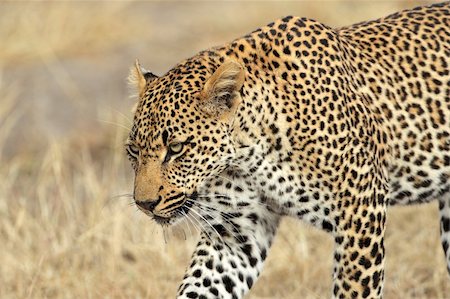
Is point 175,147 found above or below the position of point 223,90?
below

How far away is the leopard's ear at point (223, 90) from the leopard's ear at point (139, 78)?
1.50 ft

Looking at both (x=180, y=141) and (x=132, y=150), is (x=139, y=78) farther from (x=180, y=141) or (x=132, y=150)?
(x=180, y=141)

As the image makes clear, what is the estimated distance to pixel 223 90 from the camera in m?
6.70

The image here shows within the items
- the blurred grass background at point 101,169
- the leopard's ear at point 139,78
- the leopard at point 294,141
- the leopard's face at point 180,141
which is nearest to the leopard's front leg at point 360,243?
the leopard at point 294,141

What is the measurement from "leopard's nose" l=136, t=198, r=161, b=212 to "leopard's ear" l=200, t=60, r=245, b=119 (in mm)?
517

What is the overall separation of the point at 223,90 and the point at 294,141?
19.1 inches

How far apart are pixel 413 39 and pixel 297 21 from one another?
0.77 meters

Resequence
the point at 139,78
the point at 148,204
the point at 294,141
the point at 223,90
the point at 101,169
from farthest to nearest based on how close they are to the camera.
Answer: the point at 101,169, the point at 139,78, the point at 294,141, the point at 223,90, the point at 148,204

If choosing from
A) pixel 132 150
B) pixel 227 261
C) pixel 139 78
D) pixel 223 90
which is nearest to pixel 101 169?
pixel 227 261

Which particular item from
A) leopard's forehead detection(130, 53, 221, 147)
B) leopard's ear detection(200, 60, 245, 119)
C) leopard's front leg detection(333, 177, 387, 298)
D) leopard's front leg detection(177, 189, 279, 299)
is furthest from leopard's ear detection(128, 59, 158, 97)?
leopard's front leg detection(333, 177, 387, 298)

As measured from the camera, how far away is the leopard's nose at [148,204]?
21.5 feet

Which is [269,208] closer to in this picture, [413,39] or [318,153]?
[318,153]

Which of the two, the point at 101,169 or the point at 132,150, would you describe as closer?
the point at 132,150

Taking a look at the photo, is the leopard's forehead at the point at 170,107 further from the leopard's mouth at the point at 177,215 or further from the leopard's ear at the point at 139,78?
the leopard's mouth at the point at 177,215
